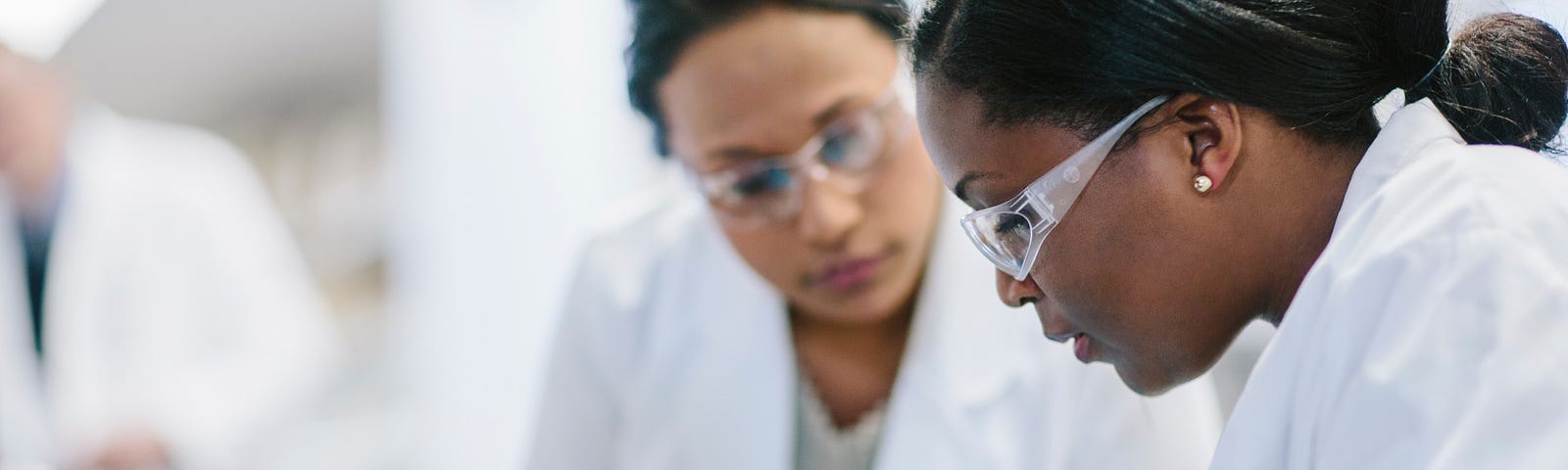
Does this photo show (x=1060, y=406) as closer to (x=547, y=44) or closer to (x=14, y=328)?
(x=547, y=44)

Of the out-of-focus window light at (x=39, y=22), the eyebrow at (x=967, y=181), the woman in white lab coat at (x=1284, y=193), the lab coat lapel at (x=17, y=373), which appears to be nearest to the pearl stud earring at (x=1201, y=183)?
the woman in white lab coat at (x=1284, y=193)

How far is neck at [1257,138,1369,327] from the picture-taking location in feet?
2.32

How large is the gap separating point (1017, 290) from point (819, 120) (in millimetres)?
359

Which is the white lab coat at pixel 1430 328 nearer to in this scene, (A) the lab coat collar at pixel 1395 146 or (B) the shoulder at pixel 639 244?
(A) the lab coat collar at pixel 1395 146

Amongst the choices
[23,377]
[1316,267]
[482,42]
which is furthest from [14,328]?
[1316,267]

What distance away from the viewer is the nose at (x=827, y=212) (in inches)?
44.4

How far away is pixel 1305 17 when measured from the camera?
0.67 metres

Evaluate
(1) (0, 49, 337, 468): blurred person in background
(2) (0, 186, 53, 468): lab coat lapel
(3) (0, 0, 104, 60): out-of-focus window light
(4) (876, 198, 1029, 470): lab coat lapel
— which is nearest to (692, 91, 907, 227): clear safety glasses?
(4) (876, 198, 1029, 470): lab coat lapel

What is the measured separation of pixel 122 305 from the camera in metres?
2.20

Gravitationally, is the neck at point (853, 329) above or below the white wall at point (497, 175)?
above

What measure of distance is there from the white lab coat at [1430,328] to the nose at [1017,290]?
16 centimetres

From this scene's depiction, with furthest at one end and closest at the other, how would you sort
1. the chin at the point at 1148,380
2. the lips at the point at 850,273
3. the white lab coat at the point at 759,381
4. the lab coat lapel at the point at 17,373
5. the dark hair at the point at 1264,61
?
the lab coat lapel at the point at 17,373 < the lips at the point at 850,273 < the white lab coat at the point at 759,381 < the chin at the point at 1148,380 < the dark hair at the point at 1264,61

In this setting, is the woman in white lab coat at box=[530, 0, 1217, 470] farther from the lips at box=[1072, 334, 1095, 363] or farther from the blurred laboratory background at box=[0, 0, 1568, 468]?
the blurred laboratory background at box=[0, 0, 1568, 468]

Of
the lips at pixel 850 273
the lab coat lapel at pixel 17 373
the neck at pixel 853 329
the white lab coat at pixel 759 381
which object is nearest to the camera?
the white lab coat at pixel 759 381
